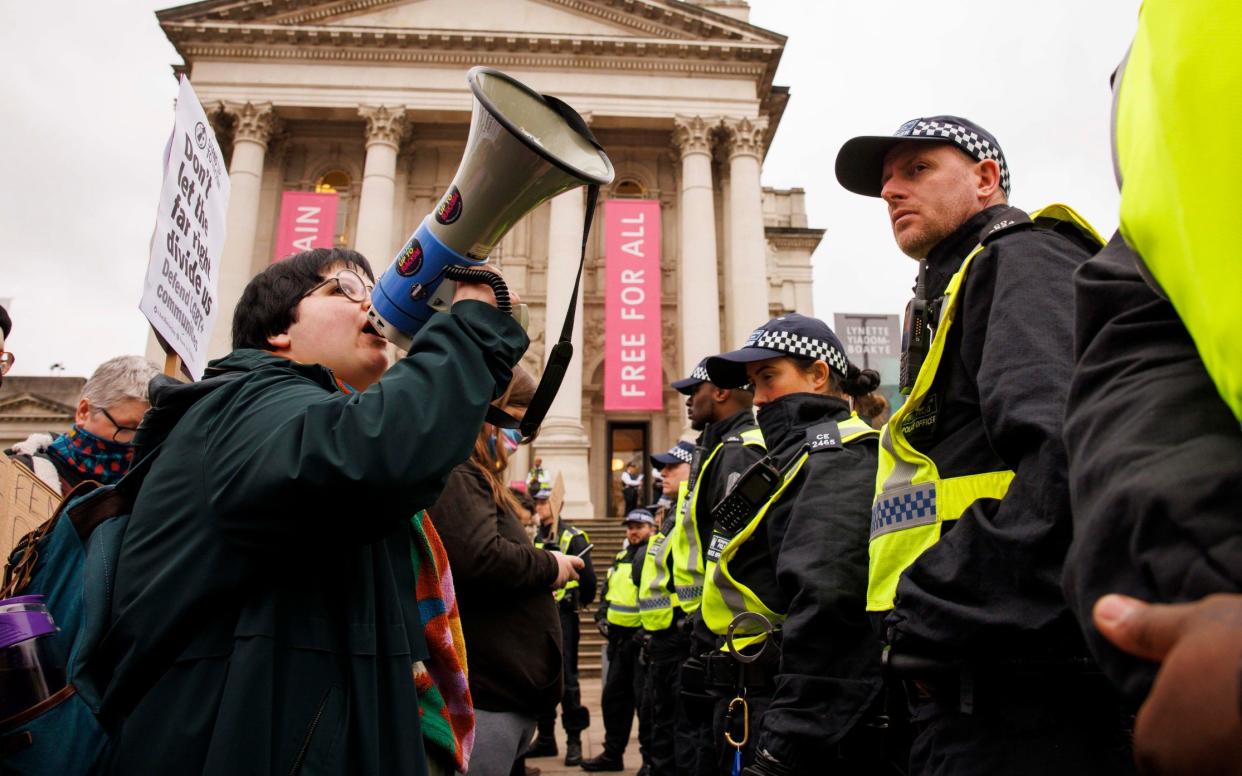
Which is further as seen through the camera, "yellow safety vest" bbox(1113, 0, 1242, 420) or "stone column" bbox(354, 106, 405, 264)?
"stone column" bbox(354, 106, 405, 264)

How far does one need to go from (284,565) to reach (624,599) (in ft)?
23.4

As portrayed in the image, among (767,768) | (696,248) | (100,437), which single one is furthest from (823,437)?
(696,248)

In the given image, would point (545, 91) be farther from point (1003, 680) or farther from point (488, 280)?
point (1003, 680)

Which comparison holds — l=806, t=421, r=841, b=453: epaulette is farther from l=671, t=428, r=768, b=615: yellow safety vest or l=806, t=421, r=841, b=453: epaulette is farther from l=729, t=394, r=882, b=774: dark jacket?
l=671, t=428, r=768, b=615: yellow safety vest

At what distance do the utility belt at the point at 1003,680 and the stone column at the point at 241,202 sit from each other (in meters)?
24.3

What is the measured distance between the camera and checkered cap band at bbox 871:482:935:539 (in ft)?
6.61

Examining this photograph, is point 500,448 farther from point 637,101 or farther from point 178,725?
point 637,101

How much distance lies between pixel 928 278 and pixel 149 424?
2.08 metres

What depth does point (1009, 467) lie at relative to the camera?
184cm

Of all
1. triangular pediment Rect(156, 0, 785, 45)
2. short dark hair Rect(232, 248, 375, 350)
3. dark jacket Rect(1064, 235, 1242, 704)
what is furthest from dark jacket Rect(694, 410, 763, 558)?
triangular pediment Rect(156, 0, 785, 45)

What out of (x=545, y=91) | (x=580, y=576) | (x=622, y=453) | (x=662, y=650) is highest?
(x=545, y=91)

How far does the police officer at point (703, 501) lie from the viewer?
Result: 389cm

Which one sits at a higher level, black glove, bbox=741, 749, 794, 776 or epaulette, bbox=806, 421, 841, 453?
epaulette, bbox=806, 421, 841, 453

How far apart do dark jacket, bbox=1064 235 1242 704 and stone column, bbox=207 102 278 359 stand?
81.7 feet
